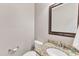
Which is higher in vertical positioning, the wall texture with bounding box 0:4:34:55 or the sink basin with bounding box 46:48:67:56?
the wall texture with bounding box 0:4:34:55

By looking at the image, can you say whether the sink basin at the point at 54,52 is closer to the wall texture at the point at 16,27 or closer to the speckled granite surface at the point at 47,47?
the speckled granite surface at the point at 47,47

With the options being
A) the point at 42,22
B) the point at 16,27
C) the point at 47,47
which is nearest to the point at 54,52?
the point at 47,47

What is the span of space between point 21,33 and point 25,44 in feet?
0.32

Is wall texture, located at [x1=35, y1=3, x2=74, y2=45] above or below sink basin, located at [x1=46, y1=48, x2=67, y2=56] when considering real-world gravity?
above

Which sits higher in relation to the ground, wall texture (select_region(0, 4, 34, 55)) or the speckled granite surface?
wall texture (select_region(0, 4, 34, 55))

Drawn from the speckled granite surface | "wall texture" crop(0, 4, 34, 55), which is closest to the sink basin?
the speckled granite surface

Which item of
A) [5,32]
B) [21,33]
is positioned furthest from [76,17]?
[5,32]

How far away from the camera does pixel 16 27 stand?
100 cm

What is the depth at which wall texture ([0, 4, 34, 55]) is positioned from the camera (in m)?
0.98

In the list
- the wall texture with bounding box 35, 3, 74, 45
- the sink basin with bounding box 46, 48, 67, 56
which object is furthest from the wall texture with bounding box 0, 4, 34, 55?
the sink basin with bounding box 46, 48, 67, 56

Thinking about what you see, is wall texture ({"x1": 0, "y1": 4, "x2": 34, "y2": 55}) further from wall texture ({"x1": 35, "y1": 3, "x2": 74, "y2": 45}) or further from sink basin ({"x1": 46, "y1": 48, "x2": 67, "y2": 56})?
sink basin ({"x1": 46, "y1": 48, "x2": 67, "y2": 56})

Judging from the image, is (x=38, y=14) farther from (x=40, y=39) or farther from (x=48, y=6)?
(x=40, y=39)

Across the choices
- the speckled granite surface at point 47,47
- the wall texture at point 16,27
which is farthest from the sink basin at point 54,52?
the wall texture at point 16,27

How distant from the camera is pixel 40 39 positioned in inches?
40.1
